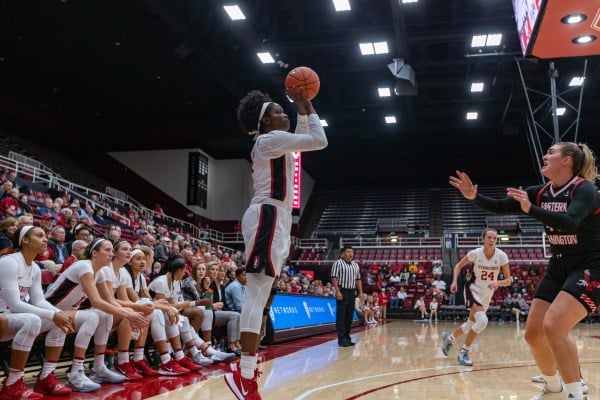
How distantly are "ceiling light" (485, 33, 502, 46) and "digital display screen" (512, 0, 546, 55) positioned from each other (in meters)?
5.52

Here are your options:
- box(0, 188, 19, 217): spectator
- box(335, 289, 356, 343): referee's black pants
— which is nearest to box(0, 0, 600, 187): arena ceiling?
box(0, 188, 19, 217): spectator

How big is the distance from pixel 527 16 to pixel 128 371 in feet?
22.5

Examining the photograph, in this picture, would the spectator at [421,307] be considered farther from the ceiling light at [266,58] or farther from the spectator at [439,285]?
the ceiling light at [266,58]

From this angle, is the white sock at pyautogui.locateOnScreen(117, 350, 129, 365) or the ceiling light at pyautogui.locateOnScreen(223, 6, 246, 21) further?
the ceiling light at pyautogui.locateOnScreen(223, 6, 246, 21)

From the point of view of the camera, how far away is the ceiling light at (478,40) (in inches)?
554

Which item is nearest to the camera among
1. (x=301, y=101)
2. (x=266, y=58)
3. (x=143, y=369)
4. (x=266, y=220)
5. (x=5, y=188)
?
(x=266, y=220)

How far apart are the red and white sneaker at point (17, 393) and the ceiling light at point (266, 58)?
12.7 meters

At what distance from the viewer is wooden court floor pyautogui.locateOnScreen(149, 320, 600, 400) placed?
395cm

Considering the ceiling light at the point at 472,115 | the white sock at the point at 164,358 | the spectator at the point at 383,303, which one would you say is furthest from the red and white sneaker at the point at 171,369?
the ceiling light at the point at 472,115

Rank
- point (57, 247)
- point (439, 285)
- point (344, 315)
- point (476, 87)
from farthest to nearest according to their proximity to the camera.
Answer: point (439, 285) < point (476, 87) < point (344, 315) < point (57, 247)

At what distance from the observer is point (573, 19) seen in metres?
6.66

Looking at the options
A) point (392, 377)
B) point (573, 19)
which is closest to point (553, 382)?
point (392, 377)

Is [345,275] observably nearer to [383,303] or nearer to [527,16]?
[527,16]

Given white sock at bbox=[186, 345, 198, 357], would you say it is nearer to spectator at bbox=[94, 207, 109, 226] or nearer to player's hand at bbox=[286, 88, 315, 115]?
player's hand at bbox=[286, 88, 315, 115]
